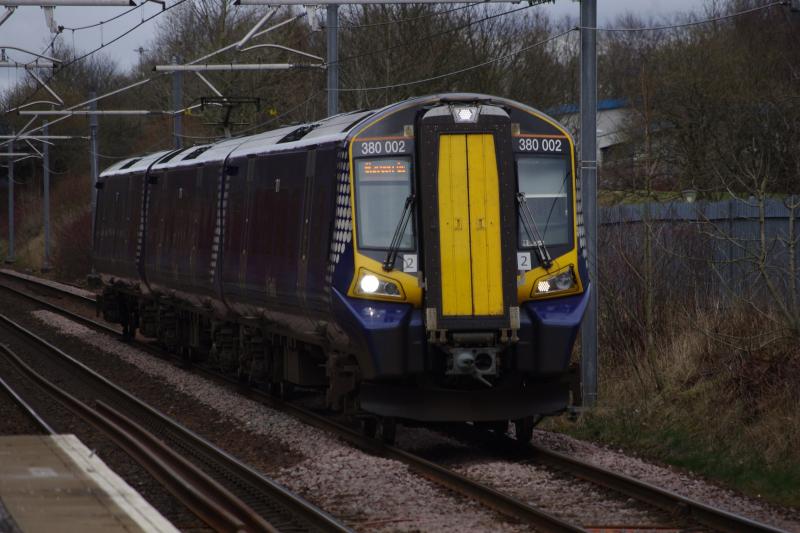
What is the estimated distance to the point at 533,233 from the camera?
1160 centimetres

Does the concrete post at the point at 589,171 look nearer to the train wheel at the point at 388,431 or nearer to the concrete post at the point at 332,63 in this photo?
the train wheel at the point at 388,431

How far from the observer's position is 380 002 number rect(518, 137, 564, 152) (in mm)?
11734

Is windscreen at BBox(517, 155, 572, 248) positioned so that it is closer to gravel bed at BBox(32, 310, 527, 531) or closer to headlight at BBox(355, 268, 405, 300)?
headlight at BBox(355, 268, 405, 300)

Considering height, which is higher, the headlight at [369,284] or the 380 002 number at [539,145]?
the 380 002 number at [539,145]

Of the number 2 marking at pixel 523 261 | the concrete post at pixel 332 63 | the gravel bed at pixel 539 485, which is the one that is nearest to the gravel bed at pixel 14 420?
the gravel bed at pixel 539 485

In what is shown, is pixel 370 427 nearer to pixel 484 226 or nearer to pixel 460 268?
pixel 460 268

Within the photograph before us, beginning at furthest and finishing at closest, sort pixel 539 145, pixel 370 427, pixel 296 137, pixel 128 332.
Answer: pixel 128 332
pixel 296 137
pixel 370 427
pixel 539 145

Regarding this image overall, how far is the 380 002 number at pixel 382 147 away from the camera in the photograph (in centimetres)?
1159

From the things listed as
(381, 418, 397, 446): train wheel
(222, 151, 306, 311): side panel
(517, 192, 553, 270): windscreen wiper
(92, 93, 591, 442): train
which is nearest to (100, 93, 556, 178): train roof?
(92, 93, 591, 442): train

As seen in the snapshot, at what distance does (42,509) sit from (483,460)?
4.17 m

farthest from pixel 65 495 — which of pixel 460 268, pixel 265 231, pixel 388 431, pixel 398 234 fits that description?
pixel 265 231

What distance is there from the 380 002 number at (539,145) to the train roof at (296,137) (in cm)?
32

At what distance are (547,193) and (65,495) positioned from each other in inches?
194

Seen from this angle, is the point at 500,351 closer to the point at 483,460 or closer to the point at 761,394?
the point at 483,460
